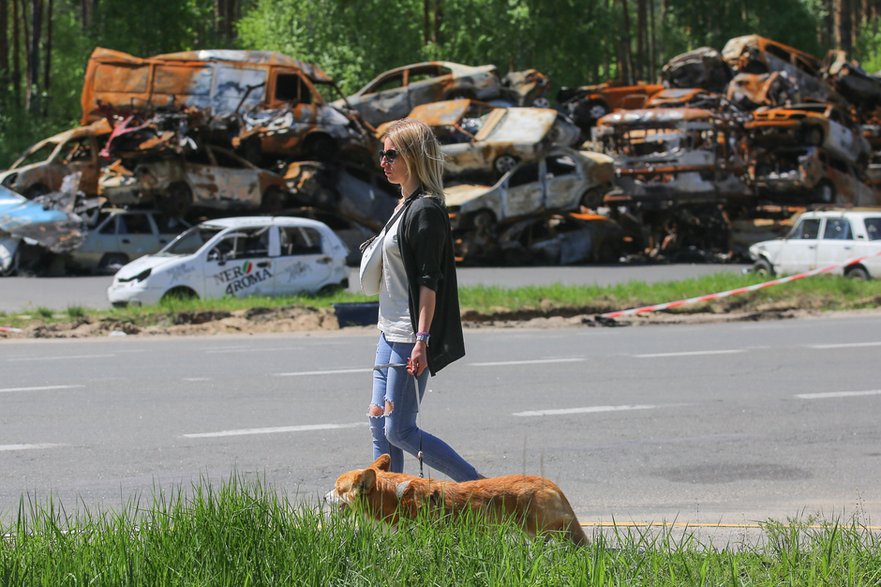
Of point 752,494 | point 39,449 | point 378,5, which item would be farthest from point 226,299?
point 378,5

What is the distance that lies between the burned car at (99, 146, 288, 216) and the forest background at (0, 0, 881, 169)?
13.6 metres

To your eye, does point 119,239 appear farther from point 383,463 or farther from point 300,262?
point 383,463

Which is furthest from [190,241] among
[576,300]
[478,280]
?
[478,280]

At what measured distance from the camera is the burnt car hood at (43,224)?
24047 millimetres

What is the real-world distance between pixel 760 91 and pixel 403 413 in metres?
27.6

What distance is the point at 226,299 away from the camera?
58.6 feet

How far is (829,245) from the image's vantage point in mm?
22562

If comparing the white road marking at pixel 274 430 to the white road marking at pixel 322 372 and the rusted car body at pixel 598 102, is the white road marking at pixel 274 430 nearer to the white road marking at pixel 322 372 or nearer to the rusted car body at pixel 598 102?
the white road marking at pixel 322 372

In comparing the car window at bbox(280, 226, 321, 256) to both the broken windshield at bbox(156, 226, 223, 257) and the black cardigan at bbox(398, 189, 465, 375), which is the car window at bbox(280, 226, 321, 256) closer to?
the broken windshield at bbox(156, 226, 223, 257)

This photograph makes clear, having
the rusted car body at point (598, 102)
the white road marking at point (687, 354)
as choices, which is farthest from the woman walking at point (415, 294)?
the rusted car body at point (598, 102)

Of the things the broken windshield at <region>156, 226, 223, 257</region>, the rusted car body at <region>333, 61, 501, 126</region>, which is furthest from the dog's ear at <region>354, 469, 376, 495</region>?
the rusted car body at <region>333, 61, 501, 126</region>

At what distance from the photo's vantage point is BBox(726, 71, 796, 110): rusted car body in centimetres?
3111

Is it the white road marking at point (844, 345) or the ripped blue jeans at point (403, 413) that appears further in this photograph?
the white road marking at point (844, 345)

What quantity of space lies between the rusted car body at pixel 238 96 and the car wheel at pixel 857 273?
10.6 meters
